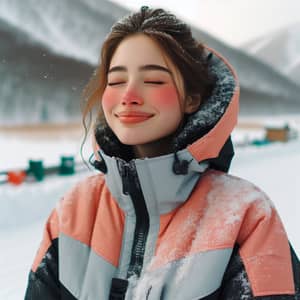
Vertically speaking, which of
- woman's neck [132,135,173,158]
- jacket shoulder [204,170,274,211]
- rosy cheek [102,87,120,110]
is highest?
→ rosy cheek [102,87,120,110]

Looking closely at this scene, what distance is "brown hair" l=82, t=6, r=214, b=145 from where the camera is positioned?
0.59m

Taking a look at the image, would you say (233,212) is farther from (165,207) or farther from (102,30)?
(102,30)

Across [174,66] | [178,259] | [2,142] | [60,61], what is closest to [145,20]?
[174,66]

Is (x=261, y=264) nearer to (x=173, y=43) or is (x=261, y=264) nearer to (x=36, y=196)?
(x=173, y=43)

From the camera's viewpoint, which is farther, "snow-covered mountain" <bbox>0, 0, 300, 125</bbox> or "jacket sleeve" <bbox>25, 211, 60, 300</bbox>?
"snow-covered mountain" <bbox>0, 0, 300, 125</bbox>

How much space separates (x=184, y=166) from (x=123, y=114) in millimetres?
120

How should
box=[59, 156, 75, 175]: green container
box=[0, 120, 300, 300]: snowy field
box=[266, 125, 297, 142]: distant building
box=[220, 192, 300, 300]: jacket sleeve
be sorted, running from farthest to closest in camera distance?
box=[266, 125, 297, 142]: distant building, box=[59, 156, 75, 175]: green container, box=[0, 120, 300, 300]: snowy field, box=[220, 192, 300, 300]: jacket sleeve

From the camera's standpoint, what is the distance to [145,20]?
2.01ft

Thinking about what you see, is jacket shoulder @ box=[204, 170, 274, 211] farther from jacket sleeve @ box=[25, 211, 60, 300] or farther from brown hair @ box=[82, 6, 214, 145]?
jacket sleeve @ box=[25, 211, 60, 300]

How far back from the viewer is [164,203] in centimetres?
56

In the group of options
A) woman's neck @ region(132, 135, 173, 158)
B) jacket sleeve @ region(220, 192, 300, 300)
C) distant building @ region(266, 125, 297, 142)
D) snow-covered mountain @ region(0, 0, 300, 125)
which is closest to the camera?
jacket sleeve @ region(220, 192, 300, 300)

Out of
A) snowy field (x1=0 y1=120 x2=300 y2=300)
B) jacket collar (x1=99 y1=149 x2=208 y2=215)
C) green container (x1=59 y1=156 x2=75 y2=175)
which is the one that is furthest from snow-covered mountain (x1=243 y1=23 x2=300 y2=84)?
jacket collar (x1=99 y1=149 x2=208 y2=215)

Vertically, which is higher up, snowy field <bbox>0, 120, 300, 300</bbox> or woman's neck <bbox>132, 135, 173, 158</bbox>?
woman's neck <bbox>132, 135, 173, 158</bbox>

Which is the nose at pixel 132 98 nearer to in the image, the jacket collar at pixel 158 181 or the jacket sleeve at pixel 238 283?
the jacket collar at pixel 158 181
